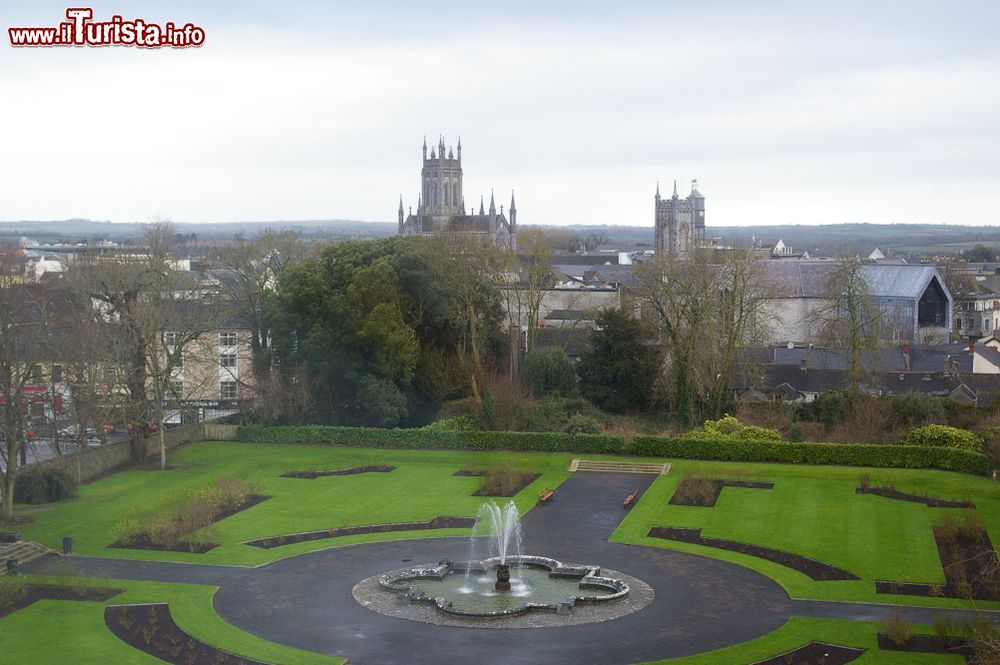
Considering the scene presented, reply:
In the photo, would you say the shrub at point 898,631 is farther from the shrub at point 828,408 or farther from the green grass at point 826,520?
the shrub at point 828,408

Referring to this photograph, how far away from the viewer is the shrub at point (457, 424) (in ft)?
173

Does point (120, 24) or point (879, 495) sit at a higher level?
point (120, 24)

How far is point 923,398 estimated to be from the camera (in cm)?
5194

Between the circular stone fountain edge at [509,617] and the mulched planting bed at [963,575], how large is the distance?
6.71 m

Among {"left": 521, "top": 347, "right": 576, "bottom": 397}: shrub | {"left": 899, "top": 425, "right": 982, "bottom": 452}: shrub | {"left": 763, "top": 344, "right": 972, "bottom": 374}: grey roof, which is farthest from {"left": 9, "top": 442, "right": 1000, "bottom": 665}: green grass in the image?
{"left": 763, "top": 344, "right": 972, "bottom": 374}: grey roof

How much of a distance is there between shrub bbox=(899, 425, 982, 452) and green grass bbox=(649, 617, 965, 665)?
2108 cm

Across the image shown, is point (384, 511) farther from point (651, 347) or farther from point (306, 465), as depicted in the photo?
point (651, 347)

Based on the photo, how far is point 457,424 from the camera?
53.7m

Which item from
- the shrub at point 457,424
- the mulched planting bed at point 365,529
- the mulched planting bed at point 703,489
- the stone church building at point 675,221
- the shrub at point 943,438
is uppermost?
the stone church building at point 675,221

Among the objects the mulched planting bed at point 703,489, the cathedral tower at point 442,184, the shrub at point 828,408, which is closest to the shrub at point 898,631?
the mulched planting bed at point 703,489

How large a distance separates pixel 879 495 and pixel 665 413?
17995mm

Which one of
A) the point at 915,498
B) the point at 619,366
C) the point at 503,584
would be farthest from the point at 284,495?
the point at 915,498

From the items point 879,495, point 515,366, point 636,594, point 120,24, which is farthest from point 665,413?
point 120,24

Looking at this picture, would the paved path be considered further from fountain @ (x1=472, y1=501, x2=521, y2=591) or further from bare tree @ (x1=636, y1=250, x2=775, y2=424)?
bare tree @ (x1=636, y1=250, x2=775, y2=424)
